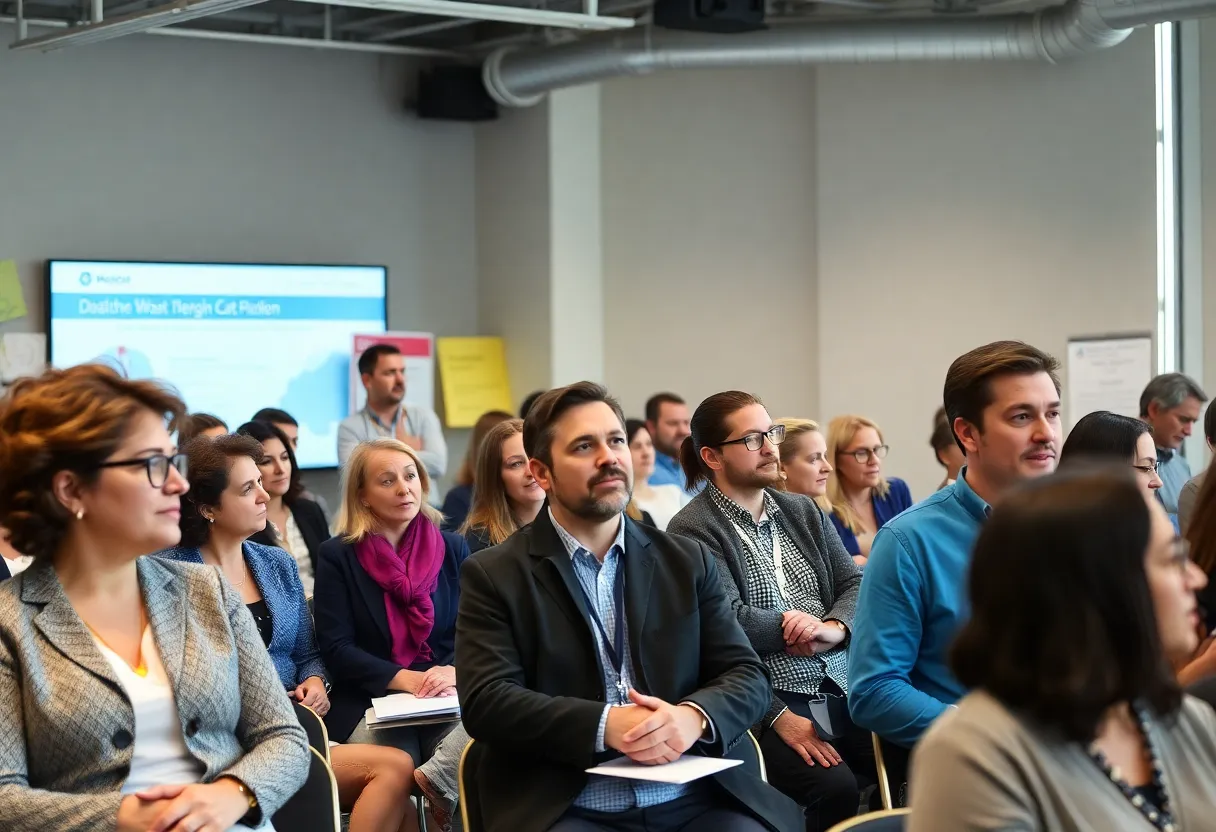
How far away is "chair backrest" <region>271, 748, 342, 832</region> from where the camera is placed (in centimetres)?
273

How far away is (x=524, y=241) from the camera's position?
340 inches

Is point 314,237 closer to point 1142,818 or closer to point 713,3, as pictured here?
point 713,3

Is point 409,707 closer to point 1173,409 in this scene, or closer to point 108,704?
point 108,704

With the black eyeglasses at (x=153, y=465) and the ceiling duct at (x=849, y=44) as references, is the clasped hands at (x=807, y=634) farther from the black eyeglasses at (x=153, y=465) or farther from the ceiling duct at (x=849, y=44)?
the ceiling duct at (x=849, y=44)

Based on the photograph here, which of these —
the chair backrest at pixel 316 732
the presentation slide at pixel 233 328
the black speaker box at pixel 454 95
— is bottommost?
the chair backrest at pixel 316 732

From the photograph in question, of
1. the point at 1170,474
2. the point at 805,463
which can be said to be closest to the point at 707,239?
the point at 1170,474

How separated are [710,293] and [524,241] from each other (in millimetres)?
1196

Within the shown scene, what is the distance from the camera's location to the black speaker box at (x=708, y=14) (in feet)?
→ 22.8

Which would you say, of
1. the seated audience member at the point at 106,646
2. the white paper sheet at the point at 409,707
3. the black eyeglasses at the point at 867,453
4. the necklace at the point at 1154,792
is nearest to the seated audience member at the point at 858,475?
the black eyeglasses at the point at 867,453

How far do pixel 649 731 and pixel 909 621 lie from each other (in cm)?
60

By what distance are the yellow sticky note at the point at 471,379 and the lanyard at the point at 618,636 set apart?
574 cm

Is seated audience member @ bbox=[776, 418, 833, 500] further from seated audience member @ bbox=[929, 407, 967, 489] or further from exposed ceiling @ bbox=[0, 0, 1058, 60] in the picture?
exposed ceiling @ bbox=[0, 0, 1058, 60]

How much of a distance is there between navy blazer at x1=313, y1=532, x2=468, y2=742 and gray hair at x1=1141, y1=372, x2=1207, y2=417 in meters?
3.47

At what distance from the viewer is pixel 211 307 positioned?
7.95 meters
